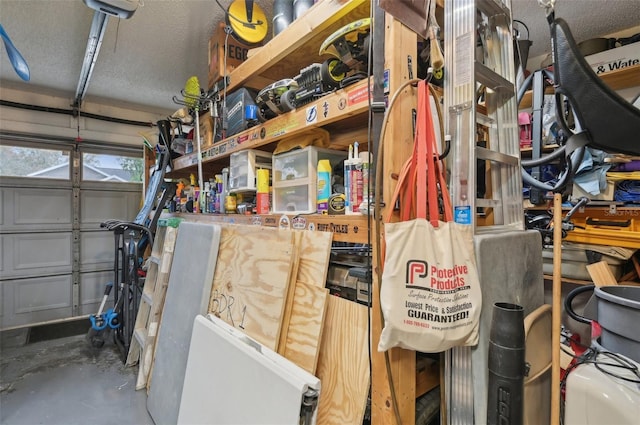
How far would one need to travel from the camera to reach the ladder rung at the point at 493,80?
1164 mm

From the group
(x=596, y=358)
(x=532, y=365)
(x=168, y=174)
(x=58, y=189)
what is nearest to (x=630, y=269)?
(x=596, y=358)

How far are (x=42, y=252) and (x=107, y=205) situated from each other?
87cm

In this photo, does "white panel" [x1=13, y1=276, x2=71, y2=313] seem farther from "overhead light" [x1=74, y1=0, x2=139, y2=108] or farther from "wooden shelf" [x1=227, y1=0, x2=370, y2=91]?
"wooden shelf" [x1=227, y1=0, x2=370, y2=91]

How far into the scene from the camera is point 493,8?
1.29 metres

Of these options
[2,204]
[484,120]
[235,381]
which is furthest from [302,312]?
[2,204]

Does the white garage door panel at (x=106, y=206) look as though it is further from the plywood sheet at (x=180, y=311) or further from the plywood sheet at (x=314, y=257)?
the plywood sheet at (x=314, y=257)

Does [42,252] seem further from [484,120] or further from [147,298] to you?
[484,120]

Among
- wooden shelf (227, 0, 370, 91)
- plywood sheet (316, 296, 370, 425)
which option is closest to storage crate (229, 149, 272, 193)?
wooden shelf (227, 0, 370, 91)

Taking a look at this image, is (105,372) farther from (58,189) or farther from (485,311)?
(485,311)

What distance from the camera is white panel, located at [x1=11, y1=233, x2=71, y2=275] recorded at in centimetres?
360

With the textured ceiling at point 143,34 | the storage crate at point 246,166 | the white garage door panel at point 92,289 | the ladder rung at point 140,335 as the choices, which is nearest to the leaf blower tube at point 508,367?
the storage crate at point 246,166

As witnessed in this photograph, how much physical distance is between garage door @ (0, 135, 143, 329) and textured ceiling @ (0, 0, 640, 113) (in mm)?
883

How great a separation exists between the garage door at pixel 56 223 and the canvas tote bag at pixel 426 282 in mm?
4393

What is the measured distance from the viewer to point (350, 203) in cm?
142
